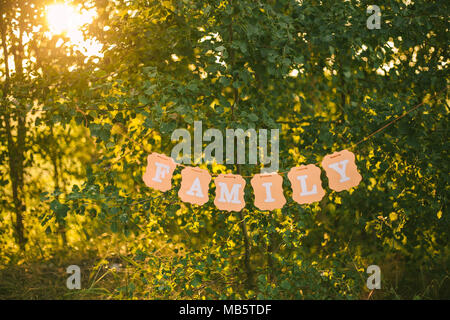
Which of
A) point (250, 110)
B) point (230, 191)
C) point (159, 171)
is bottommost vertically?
point (230, 191)

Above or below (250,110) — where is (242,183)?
below

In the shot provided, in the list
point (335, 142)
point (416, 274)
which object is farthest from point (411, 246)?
point (335, 142)

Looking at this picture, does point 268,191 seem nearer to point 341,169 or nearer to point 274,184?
point 274,184

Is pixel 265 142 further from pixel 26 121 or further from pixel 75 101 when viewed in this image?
pixel 26 121

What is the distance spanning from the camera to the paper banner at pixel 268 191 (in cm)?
230

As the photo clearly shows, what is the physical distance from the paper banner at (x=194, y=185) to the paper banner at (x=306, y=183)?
0.49 meters

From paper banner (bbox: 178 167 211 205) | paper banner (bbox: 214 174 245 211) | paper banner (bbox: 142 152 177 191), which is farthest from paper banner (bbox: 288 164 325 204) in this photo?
paper banner (bbox: 142 152 177 191)

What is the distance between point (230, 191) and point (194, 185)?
8.2 inches

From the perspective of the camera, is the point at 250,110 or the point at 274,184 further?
the point at 250,110

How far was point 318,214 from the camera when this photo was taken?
388cm

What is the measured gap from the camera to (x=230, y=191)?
2.33 metres

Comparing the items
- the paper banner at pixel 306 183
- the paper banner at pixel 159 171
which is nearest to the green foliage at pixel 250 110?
the paper banner at pixel 159 171

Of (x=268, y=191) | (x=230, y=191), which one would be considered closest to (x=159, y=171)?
(x=230, y=191)

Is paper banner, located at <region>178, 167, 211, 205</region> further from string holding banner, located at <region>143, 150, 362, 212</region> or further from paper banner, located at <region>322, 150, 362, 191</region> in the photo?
paper banner, located at <region>322, 150, 362, 191</region>
